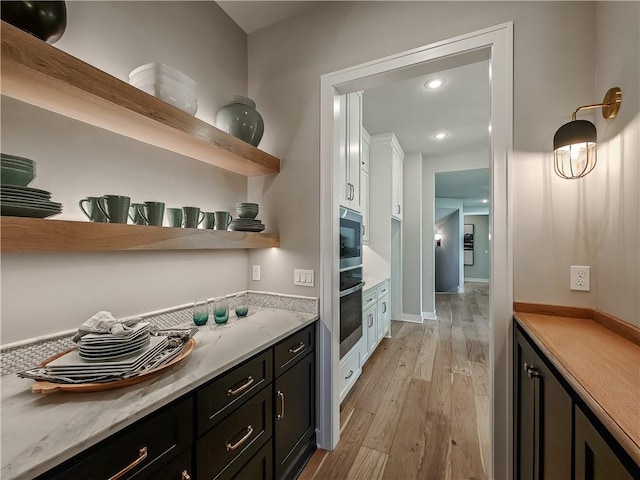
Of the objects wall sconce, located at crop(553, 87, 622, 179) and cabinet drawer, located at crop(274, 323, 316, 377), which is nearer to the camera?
wall sconce, located at crop(553, 87, 622, 179)

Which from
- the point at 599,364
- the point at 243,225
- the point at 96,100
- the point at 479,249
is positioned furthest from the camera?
the point at 479,249

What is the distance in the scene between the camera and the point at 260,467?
1236 mm

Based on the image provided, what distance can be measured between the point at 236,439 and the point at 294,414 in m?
0.49

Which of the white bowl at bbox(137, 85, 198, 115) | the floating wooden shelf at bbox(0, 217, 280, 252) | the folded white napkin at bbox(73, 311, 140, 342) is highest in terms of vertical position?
the white bowl at bbox(137, 85, 198, 115)

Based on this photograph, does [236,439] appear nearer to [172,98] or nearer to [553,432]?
[553,432]

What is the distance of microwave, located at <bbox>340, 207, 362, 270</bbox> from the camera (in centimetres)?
201

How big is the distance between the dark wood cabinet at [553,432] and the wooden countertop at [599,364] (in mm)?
56

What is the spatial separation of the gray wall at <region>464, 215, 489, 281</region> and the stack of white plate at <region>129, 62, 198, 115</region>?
10734 mm

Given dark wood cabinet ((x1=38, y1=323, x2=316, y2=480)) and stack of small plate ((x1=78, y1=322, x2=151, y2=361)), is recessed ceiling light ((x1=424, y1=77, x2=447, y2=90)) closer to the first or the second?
dark wood cabinet ((x1=38, y1=323, x2=316, y2=480))

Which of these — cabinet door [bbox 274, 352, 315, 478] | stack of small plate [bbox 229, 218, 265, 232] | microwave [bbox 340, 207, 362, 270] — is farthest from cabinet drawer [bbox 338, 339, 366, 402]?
stack of small plate [bbox 229, 218, 265, 232]

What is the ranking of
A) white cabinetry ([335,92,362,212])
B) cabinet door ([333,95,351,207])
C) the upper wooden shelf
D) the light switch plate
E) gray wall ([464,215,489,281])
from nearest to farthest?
1. the upper wooden shelf
2. the light switch plate
3. cabinet door ([333,95,351,207])
4. white cabinetry ([335,92,362,212])
5. gray wall ([464,215,489,281])

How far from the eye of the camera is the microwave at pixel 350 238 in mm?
2012

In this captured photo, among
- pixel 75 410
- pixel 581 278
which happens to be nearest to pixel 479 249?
pixel 581 278

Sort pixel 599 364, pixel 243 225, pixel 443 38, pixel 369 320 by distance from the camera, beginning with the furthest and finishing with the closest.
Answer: pixel 369 320 → pixel 243 225 → pixel 443 38 → pixel 599 364
